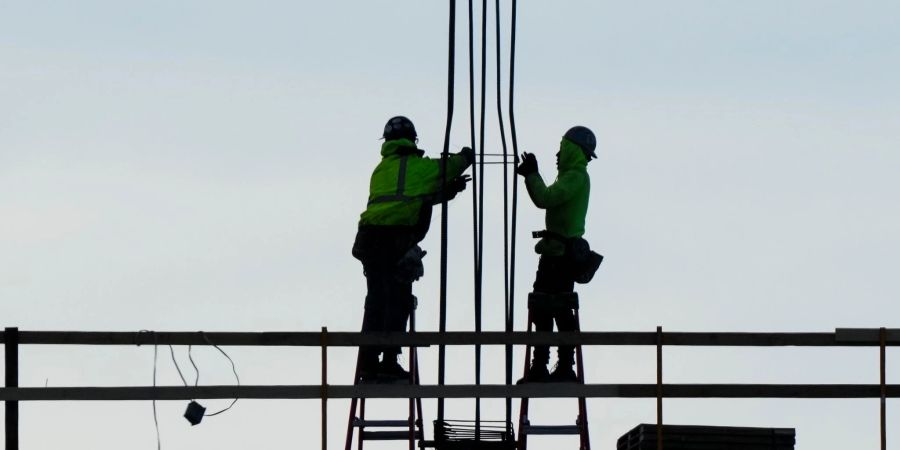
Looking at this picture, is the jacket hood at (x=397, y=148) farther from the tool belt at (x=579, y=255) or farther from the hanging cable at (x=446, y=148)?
the tool belt at (x=579, y=255)

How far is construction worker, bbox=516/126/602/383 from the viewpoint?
19.5 m

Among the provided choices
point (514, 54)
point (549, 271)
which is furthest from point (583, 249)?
point (514, 54)

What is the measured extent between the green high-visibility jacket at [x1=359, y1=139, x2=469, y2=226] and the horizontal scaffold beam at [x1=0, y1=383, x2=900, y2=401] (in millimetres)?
1618

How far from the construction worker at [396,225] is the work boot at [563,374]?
1050 mm

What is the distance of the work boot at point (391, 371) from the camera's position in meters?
19.2

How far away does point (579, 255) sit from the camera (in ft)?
64.3

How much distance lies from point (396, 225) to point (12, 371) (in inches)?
120

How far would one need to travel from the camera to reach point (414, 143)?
19953mm

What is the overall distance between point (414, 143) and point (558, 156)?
3.46 ft

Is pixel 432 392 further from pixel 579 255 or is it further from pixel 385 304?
pixel 579 255

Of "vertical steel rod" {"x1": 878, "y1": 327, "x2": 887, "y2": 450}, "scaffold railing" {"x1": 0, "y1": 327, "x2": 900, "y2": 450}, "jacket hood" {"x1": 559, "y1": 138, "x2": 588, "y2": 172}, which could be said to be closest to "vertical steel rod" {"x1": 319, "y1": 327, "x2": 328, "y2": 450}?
"scaffold railing" {"x1": 0, "y1": 327, "x2": 900, "y2": 450}

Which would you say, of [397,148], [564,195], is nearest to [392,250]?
[397,148]

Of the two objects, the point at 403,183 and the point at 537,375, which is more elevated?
the point at 403,183

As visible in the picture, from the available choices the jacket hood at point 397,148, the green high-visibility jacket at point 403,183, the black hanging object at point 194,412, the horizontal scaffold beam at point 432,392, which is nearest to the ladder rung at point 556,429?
the horizontal scaffold beam at point 432,392
